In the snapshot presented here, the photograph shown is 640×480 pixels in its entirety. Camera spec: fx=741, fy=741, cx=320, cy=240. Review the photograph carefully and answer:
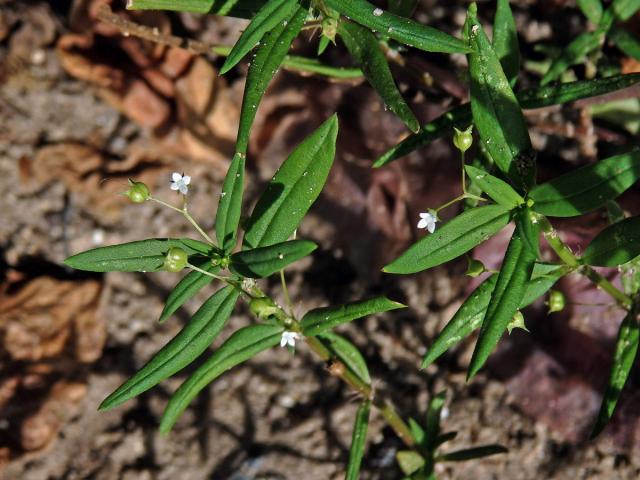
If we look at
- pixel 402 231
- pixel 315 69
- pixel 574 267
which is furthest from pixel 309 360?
pixel 574 267

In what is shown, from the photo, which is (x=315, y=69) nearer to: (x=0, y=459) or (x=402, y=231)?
(x=402, y=231)

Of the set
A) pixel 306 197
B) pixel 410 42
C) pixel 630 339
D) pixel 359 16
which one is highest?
pixel 359 16

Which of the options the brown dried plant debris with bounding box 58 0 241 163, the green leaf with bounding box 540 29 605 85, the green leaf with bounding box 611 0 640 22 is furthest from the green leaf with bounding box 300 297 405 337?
the brown dried plant debris with bounding box 58 0 241 163

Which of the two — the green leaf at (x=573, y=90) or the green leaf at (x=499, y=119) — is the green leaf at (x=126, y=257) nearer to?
the green leaf at (x=499, y=119)

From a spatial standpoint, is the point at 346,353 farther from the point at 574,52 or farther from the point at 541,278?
the point at 574,52

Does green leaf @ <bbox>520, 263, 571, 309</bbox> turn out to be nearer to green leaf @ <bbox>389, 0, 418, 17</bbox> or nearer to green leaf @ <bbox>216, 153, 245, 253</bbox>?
green leaf @ <bbox>216, 153, 245, 253</bbox>

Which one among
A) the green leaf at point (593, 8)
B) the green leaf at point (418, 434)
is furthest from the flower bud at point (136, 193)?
the green leaf at point (593, 8)

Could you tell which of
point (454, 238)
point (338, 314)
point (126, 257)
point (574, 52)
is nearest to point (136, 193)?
point (126, 257)
